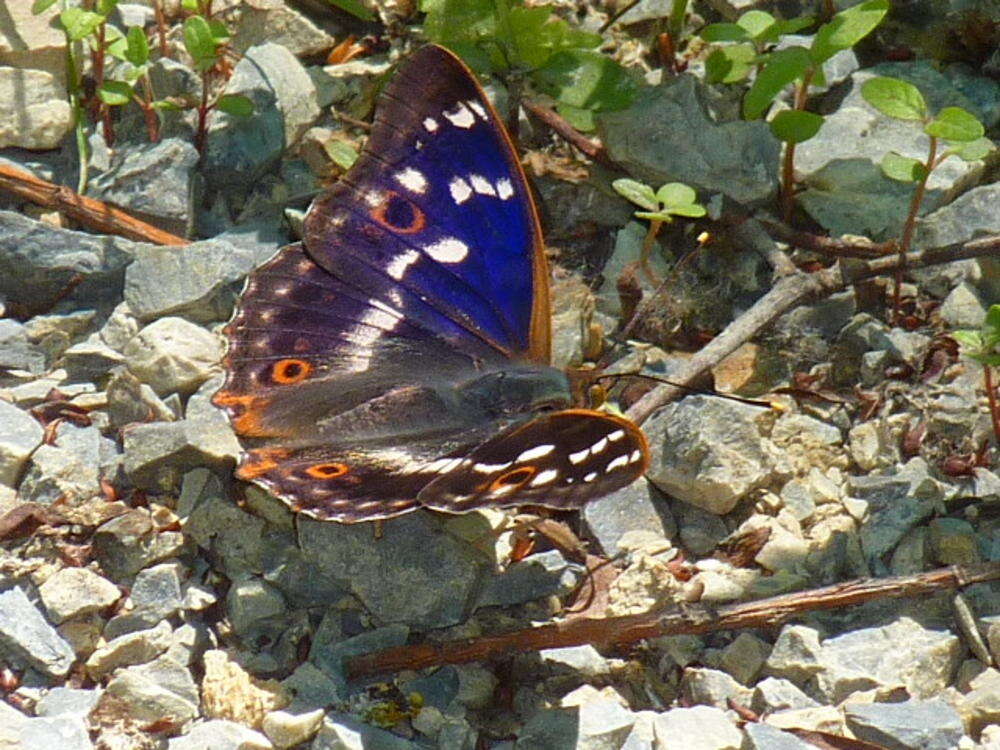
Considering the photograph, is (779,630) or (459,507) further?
(779,630)

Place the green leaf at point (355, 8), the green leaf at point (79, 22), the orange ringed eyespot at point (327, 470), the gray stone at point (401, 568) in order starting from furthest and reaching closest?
the green leaf at point (355, 8), the green leaf at point (79, 22), the gray stone at point (401, 568), the orange ringed eyespot at point (327, 470)

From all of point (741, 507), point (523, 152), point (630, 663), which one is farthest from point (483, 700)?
point (523, 152)

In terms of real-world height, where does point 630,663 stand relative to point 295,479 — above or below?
below

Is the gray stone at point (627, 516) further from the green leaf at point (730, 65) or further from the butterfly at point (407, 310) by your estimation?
the green leaf at point (730, 65)

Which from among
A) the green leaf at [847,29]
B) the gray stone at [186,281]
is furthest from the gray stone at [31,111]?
the green leaf at [847,29]

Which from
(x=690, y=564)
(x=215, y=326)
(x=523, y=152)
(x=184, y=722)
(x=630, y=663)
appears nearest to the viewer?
(x=184, y=722)

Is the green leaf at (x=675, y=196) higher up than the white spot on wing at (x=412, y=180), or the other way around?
the white spot on wing at (x=412, y=180)

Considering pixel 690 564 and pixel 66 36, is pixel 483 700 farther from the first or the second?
pixel 66 36
